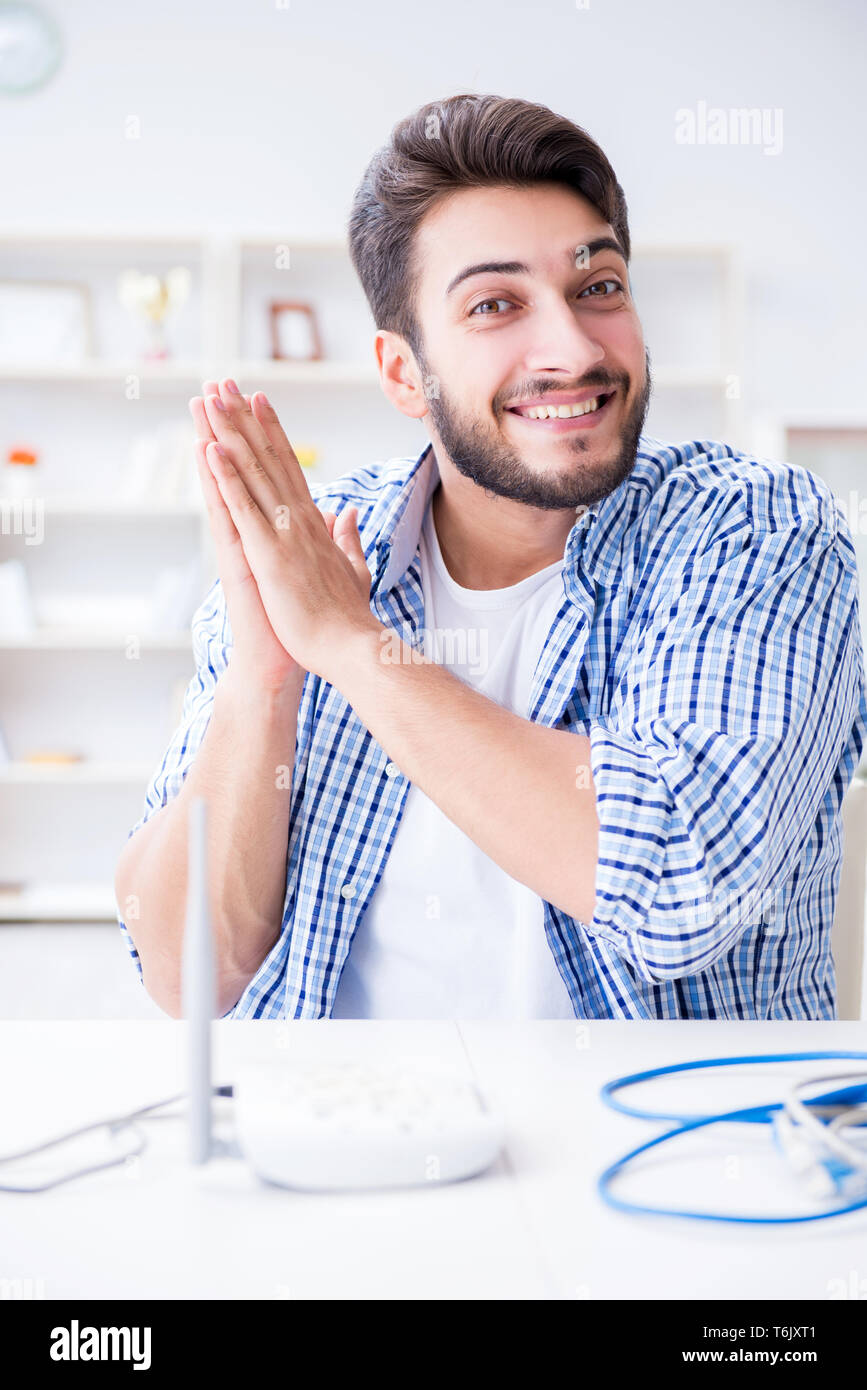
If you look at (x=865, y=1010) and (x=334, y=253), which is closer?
(x=865, y=1010)

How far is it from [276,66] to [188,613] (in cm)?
175

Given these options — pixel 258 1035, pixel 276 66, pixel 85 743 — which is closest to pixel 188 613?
pixel 85 743

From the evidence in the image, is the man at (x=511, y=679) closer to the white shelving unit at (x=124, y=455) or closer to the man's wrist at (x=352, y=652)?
the man's wrist at (x=352, y=652)

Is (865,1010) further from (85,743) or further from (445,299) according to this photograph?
(85,743)

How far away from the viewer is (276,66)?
3.94m

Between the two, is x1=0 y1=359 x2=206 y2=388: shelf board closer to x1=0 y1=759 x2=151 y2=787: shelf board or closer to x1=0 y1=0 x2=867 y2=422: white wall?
x1=0 y1=0 x2=867 y2=422: white wall

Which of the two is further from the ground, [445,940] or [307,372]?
[307,372]

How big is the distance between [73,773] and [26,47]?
226 centimetres

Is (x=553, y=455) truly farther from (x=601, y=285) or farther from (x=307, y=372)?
(x=307, y=372)

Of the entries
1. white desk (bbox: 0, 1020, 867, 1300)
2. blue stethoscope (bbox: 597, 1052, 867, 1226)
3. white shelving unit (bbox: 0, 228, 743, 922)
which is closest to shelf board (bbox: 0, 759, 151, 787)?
white shelving unit (bbox: 0, 228, 743, 922)

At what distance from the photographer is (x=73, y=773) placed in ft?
12.6

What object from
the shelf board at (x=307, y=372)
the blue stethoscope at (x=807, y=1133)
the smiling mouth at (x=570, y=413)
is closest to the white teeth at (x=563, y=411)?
the smiling mouth at (x=570, y=413)

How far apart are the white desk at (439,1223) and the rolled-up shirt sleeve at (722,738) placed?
159 mm

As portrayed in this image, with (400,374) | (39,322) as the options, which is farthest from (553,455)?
(39,322)
